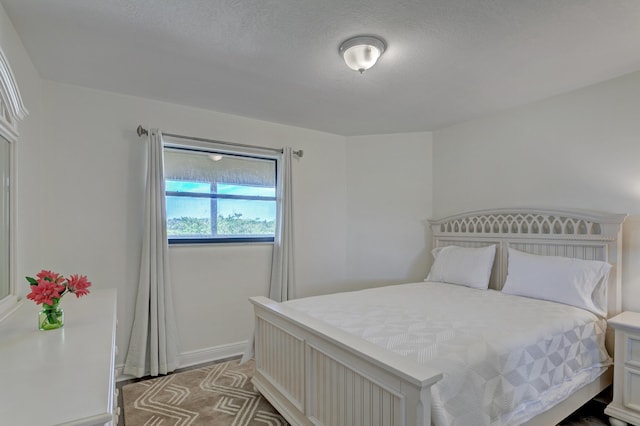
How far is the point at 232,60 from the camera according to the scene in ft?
7.49

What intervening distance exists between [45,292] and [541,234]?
3.41 m

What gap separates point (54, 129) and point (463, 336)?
3242mm

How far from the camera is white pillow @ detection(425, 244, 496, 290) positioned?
3.05 metres

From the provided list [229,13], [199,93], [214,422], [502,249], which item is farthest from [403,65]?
[214,422]

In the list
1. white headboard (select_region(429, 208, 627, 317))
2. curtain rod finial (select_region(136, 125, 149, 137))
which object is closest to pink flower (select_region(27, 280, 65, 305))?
curtain rod finial (select_region(136, 125, 149, 137))

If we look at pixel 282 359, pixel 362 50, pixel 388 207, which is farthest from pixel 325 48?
pixel 388 207

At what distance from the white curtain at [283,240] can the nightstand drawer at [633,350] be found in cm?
266

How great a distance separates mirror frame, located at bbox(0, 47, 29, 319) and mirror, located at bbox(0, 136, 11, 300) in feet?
0.09

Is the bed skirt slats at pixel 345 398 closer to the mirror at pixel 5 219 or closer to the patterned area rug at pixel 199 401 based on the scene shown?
the patterned area rug at pixel 199 401

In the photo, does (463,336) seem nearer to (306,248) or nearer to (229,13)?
(229,13)

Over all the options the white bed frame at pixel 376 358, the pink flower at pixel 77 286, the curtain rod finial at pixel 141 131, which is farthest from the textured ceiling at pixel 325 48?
the pink flower at pixel 77 286

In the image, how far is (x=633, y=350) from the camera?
211 centimetres

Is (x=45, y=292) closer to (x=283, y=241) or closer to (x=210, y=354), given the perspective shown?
(x=210, y=354)

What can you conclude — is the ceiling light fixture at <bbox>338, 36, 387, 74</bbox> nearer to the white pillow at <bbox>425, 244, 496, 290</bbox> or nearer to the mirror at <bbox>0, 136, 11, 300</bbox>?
the mirror at <bbox>0, 136, 11, 300</bbox>
